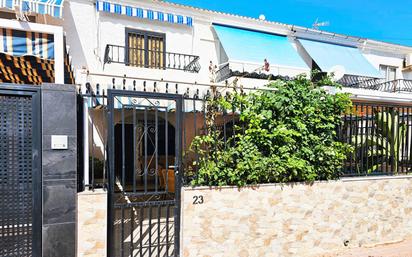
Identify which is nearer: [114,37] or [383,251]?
[383,251]

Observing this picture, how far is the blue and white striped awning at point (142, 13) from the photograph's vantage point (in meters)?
13.3

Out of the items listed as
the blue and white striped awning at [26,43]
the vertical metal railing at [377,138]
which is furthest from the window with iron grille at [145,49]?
the vertical metal railing at [377,138]

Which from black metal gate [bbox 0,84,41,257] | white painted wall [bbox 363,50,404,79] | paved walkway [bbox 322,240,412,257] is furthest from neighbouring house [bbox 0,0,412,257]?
paved walkway [bbox 322,240,412,257]

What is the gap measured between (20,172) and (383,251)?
311 inches

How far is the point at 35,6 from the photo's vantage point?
9938 mm

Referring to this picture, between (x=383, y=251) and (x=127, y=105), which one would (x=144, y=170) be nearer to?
(x=127, y=105)

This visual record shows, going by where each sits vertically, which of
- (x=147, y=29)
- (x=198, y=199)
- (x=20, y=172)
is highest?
(x=147, y=29)

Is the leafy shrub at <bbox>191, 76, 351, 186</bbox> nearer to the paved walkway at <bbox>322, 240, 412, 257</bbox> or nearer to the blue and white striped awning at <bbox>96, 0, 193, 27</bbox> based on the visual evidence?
the paved walkway at <bbox>322, 240, 412, 257</bbox>

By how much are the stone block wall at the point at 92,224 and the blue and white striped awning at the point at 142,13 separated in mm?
11119

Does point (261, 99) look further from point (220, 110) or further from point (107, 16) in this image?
point (107, 16)

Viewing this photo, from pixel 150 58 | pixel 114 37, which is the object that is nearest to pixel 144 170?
pixel 150 58

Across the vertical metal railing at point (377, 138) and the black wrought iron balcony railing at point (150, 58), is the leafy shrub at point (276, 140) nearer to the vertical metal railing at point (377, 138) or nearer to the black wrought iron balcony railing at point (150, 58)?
the vertical metal railing at point (377, 138)

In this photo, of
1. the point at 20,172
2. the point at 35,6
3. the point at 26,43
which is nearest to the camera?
the point at 20,172

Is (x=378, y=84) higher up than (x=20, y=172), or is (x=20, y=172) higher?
(x=378, y=84)
